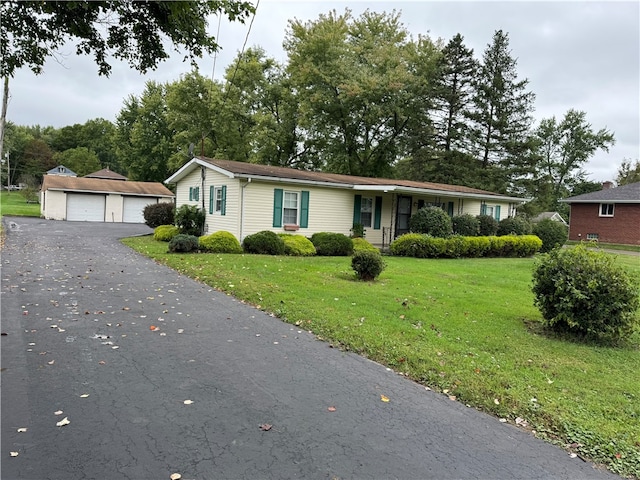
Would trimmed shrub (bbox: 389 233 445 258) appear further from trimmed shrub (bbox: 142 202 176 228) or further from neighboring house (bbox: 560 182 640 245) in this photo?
neighboring house (bbox: 560 182 640 245)

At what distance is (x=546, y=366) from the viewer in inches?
184

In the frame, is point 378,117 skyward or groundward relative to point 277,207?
skyward

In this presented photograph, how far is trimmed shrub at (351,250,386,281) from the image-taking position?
30.9 feet

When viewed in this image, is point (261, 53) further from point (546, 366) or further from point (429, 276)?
point (546, 366)

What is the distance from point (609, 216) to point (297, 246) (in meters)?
25.0

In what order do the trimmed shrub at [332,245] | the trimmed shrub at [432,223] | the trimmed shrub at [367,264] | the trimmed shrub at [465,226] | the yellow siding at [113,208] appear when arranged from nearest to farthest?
the trimmed shrub at [367,264] < the trimmed shrub at [332,245] < the trimmed shrub at [432,223] < the trimmed shrub at [465,226] < the yellow siding at [113,208]

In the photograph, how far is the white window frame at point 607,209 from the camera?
92.3 feet

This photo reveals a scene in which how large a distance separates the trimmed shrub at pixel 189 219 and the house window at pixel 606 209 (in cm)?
2719

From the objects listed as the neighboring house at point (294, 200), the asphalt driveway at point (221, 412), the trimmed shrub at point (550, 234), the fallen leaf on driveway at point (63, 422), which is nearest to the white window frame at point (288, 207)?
the neighboring house at point (294, 200)

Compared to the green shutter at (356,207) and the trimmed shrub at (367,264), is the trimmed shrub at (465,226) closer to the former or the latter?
the green shutter at (356,207)

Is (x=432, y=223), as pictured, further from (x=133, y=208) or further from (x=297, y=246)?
(x=133, y=208)

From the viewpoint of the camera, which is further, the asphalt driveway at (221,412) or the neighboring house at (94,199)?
Result: the neighboring house at (94,199)

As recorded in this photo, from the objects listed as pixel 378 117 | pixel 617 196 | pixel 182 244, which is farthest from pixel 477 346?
pixel 617 196

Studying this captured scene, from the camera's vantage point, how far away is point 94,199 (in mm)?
32094
